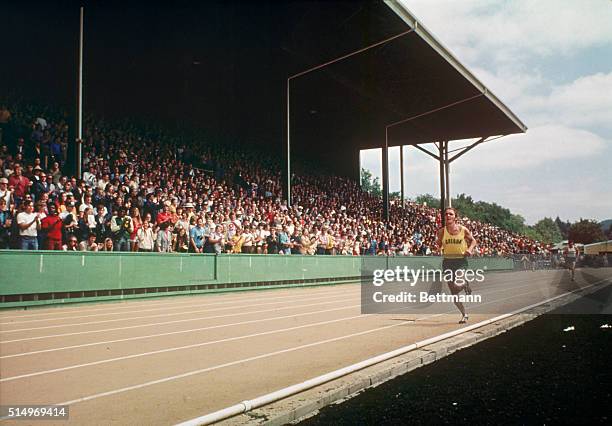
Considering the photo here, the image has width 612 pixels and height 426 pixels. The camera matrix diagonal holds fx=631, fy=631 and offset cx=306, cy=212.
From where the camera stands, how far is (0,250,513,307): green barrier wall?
1336 centimetres

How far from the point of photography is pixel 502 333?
1058 centimetres

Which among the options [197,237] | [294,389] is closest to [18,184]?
[197,237]

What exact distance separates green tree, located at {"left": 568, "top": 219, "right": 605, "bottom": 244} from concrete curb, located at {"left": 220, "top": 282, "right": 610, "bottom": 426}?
111206 mm

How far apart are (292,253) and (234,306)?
8.47m

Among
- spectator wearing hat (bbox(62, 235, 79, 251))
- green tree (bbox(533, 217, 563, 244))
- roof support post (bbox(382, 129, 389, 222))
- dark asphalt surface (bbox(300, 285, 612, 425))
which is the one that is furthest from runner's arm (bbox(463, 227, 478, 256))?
green tree (bbox(533, 217, 563, 244))

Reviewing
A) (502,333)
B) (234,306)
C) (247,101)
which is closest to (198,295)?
(234,306)

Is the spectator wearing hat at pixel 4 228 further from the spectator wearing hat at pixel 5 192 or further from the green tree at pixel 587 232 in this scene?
the green tree at pixel 587 232

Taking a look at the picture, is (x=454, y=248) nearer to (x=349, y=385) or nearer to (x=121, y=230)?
(x=349, y=385)

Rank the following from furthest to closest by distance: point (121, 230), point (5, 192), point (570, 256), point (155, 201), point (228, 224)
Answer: point (570, 256)
point (228, 224)
point (155, 201)
point (121, 230)
point (5, 192)

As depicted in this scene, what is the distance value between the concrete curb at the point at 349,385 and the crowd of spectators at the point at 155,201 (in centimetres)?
960

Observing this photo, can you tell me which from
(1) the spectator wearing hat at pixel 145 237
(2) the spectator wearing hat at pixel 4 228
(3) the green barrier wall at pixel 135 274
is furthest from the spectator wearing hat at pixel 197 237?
(2) the spectator wearing hat at pixel 4 228

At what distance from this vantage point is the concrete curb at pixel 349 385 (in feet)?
16.6

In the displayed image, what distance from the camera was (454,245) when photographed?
39.2ft

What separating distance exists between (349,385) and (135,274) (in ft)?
36.4
